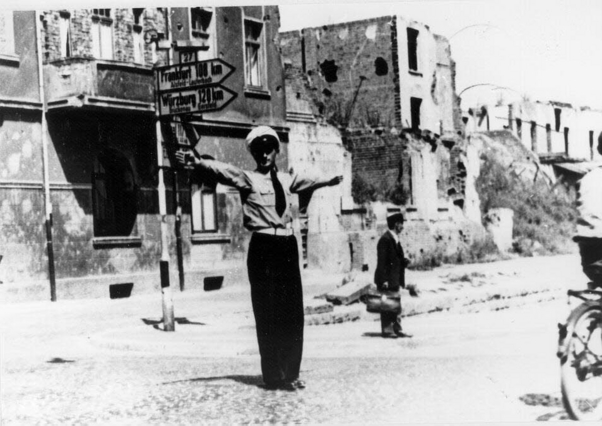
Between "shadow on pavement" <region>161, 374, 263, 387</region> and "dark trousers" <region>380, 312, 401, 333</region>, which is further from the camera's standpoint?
"dark trousers" <region>380, 312, 401, 333</region>

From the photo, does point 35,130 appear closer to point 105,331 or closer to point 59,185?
point 59,185

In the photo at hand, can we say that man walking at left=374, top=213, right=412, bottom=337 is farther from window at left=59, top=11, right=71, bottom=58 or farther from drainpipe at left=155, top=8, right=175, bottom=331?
window at left=59, top=11, right=71, bottom=58

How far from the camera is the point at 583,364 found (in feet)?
22.8

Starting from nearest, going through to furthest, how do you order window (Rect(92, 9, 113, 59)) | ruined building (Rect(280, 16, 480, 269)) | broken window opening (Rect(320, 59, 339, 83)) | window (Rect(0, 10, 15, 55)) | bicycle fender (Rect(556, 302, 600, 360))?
bicycle fender (Rect(556, 302, 600, 360))
window (Rect(0, 10, 15, 55))
window (Rect(92, 9, 113, 59))
ruined building (Rect(280, 16, 480, 269))
broken window opening (Rect(320, 59, 339, 83))

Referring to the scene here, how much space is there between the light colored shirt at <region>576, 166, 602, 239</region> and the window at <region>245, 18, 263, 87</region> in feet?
29.6

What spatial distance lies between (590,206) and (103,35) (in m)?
11.2

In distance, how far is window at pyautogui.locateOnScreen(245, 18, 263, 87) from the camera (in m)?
15.6

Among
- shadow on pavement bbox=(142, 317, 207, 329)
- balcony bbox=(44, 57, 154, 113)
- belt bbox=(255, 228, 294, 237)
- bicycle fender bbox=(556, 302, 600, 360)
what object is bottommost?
shadow on pavement bbox=(142, 317, 207, 329)

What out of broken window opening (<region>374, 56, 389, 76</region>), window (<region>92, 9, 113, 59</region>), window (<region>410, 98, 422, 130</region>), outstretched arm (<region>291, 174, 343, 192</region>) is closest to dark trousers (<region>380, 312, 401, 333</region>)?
outstretched arm (<region>291, 174, 343, 192</region>)

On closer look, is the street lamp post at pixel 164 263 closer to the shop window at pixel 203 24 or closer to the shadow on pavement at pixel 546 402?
the shop window at pixel 203 24

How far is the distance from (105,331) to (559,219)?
6.33m

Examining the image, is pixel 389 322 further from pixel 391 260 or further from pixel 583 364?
pixel 583 364

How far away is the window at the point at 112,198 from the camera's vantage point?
618 inches

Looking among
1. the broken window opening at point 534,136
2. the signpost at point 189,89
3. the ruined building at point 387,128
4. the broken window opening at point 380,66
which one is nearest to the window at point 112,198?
the signpost at point 189,89
